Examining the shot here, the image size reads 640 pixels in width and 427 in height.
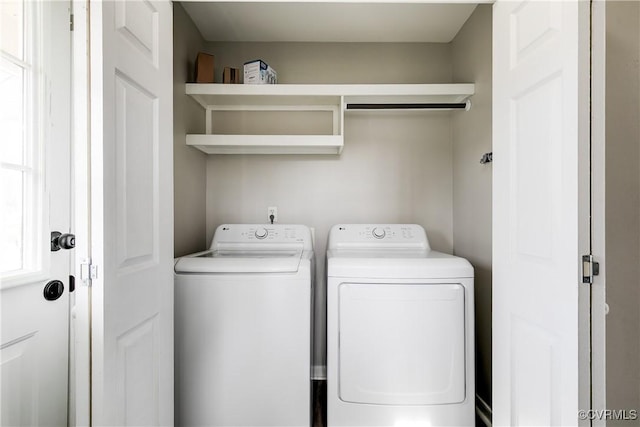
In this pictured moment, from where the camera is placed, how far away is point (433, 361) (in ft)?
5.40

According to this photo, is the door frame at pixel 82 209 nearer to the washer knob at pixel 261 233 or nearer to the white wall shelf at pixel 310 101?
the white wall shelf at pixel 310 101

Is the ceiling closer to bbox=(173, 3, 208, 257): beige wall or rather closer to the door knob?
bbox=(173, 3, 208, 257): beige wall

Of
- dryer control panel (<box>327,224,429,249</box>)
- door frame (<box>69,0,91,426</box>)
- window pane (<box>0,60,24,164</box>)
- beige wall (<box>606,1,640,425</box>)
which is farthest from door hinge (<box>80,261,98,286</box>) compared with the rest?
beige wall (<box>606,1,640,425</box>)

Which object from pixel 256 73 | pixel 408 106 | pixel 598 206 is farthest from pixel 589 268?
pixel 256 73

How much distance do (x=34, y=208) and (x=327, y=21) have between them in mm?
1887

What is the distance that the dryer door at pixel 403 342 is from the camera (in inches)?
64.5

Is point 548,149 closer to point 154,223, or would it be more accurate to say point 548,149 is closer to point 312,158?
point 154,223

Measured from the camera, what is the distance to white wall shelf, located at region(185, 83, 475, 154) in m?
2.02

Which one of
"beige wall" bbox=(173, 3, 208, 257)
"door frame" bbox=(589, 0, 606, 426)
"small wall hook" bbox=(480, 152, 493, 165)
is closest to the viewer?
"door frame" bbox=(589, 0, 606, 426)

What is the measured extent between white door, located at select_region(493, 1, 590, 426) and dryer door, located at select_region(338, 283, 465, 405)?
285 mm

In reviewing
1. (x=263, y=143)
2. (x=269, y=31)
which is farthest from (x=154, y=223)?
(x=269, y=31)

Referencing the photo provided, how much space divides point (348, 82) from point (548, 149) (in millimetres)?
1646

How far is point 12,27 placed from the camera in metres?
0.98

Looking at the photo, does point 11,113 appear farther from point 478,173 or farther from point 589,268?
point 478,173
